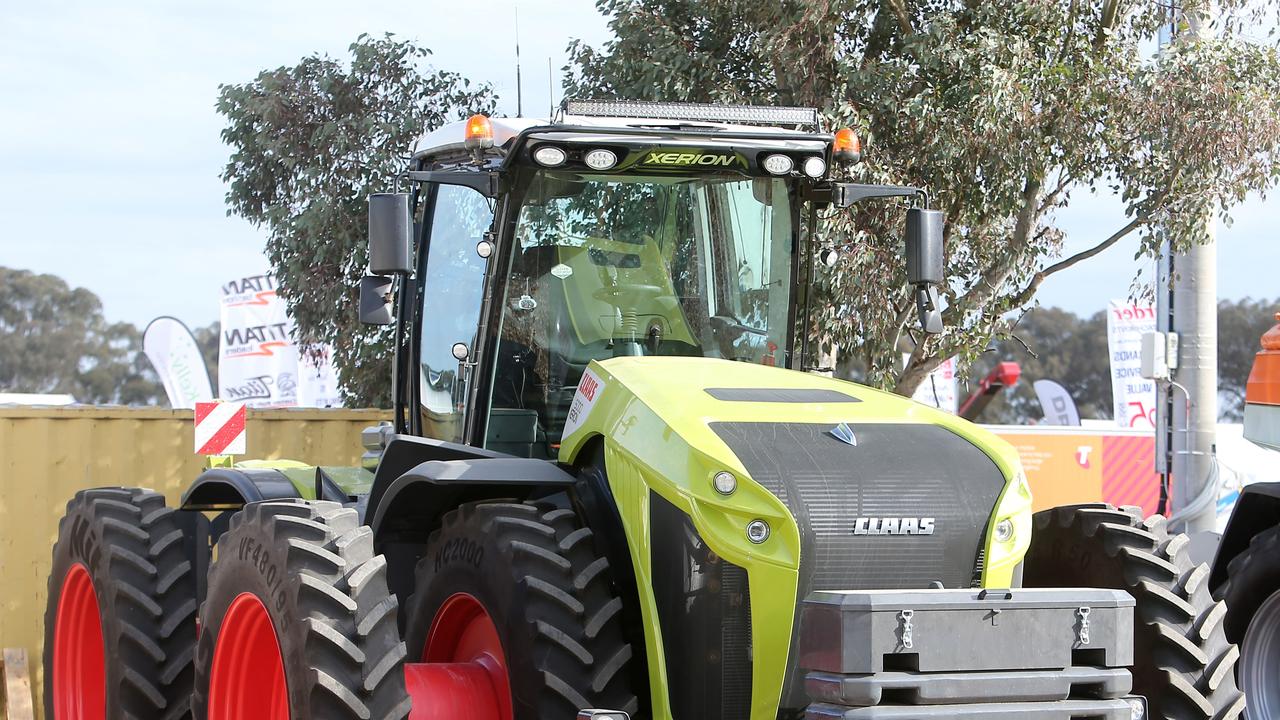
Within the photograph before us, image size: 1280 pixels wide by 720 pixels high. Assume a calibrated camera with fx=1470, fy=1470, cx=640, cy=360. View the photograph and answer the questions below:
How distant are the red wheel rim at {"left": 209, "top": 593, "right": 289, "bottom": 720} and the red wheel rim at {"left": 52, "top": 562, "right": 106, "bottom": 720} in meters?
2.08

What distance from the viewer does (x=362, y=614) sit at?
183 inches

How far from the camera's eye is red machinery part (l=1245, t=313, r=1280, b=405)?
727 cm

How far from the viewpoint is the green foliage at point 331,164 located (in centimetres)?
1318

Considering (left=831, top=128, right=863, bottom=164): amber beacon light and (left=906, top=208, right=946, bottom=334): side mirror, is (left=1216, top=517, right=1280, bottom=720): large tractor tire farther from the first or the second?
(left=831, top=128, right=863, bottom=164): amber beacon light

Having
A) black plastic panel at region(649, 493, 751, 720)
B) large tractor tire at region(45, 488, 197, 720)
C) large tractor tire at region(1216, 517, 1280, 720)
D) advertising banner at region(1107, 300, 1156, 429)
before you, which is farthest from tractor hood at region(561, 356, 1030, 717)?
advertising banner at region(1107, 300, 1156, 429)

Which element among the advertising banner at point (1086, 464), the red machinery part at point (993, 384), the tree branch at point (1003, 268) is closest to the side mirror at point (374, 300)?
the tree branch at point (1003, 268)

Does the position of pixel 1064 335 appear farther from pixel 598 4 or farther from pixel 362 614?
pixel 362 614

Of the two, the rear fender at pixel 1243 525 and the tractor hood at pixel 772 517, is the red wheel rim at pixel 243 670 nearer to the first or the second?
the tractor hood at pixel 772 517

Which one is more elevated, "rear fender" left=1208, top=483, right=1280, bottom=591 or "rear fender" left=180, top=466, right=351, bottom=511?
"rear fender" left=180, top=466, right=351, bottom=511

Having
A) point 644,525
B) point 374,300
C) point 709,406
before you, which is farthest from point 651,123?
point 644,525

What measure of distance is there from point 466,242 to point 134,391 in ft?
259

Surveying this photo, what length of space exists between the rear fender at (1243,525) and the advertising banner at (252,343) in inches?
884

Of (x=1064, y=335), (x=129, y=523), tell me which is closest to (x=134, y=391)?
(x=1064, y=335)

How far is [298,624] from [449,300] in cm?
215
